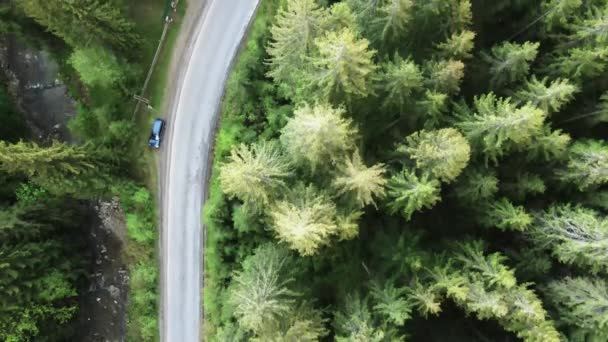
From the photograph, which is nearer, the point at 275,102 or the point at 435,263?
the point at 435,263

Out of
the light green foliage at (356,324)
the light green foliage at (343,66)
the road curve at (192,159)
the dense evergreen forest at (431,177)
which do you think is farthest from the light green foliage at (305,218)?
the road curve at (192,159)

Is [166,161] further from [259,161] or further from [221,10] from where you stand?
[259,161]

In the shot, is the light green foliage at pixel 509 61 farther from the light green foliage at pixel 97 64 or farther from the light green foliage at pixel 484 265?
the light green foliage at pixel 97 64

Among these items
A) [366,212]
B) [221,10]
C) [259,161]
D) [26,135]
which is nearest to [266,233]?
[366,212]

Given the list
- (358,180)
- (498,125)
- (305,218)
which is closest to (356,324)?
(305,218)

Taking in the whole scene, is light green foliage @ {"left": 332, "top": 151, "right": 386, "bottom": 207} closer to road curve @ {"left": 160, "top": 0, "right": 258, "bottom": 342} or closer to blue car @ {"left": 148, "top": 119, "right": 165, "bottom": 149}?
road curve @ {"left": 160, "top": 0, "right": 258, "bottom": 342}

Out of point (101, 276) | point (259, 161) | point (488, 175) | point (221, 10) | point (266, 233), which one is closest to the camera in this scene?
point (259, 161)
